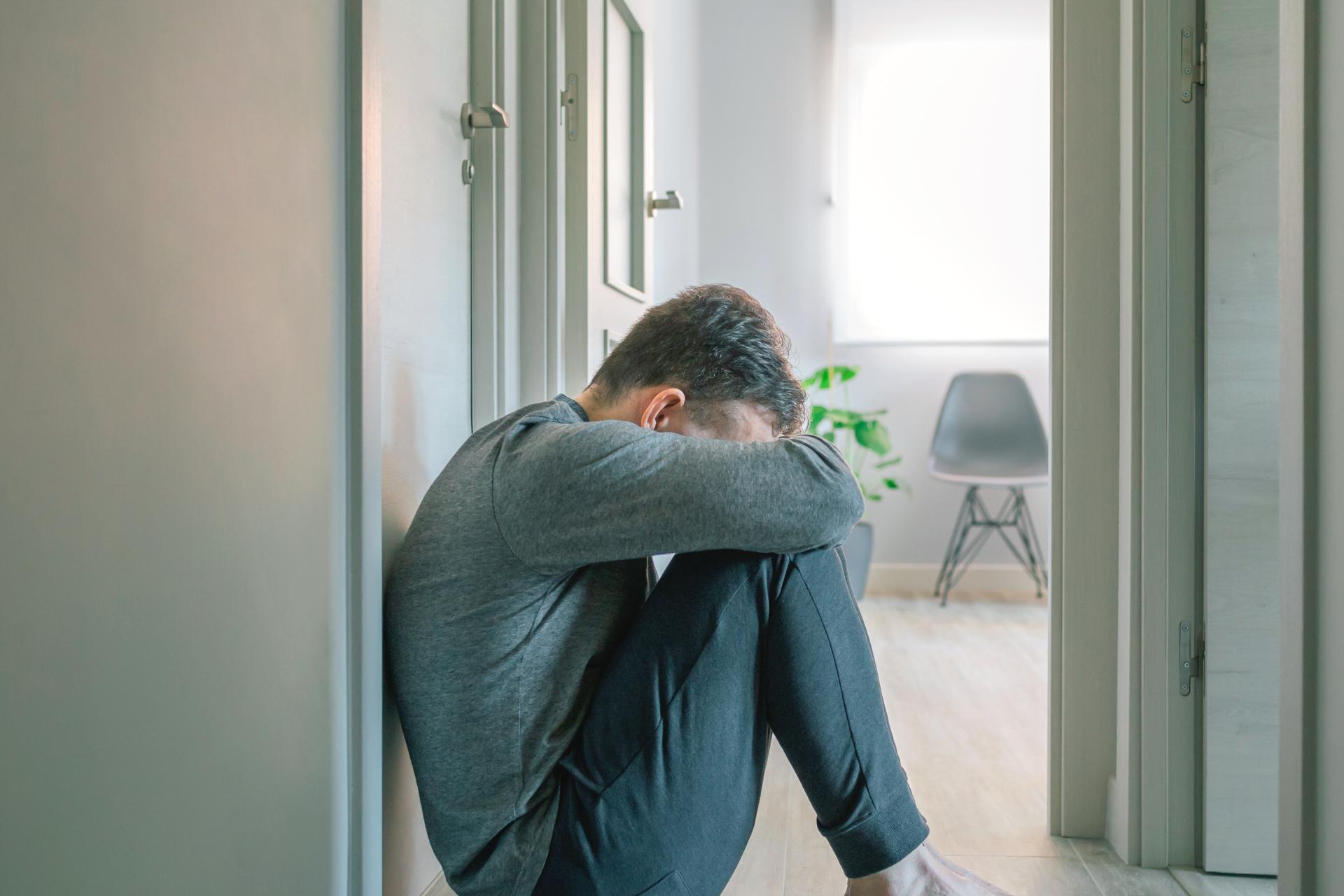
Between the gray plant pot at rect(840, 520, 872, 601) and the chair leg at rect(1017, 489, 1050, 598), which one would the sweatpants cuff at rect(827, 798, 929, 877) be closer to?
the gray plant pot at rect(840, 520, 872, 601)

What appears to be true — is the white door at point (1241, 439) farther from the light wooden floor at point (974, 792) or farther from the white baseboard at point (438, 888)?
the white baseboard at point (438, 888)

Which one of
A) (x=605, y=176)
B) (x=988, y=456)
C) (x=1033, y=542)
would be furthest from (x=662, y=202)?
(x=1033, y=542)

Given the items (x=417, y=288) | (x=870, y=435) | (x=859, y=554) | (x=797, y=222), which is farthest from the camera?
(x=797, y=222)

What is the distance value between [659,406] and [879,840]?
1.53 feet

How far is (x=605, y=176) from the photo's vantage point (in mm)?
1623

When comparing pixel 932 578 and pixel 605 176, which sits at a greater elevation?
pixel 605 176

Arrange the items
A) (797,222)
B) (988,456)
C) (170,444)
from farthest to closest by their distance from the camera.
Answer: (797,222), (988,456), (170,444)

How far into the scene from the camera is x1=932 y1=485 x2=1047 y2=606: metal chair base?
11.5 feet

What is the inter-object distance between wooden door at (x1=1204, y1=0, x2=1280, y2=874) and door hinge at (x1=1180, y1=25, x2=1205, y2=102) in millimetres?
14

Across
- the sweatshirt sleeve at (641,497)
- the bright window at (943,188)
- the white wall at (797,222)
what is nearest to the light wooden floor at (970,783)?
the sweatshirt sleeve at (641,497)

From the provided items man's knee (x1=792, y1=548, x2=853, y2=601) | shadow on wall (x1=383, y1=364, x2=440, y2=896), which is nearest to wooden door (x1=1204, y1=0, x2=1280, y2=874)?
man's knee (x1=792, y1=548, x2=853, y2=601)

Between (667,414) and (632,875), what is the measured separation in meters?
0.44

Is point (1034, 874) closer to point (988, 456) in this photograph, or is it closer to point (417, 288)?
point (417, 288)

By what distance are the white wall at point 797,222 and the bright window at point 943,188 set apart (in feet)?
0.29
